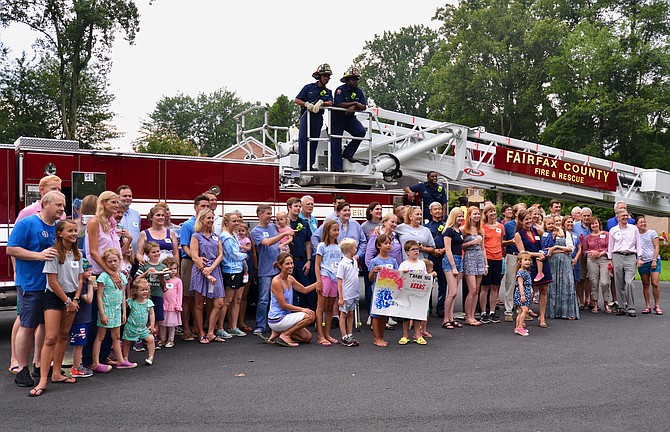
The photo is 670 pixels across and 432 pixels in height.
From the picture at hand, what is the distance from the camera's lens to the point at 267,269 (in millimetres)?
9156

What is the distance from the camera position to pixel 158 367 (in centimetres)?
707

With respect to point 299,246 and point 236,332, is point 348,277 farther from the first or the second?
point 236,332

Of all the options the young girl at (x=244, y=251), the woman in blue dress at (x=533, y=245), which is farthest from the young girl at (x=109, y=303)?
the woman in blue dress at (x=533, y=245)

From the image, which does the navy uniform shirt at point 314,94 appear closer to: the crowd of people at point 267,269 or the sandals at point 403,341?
the crowd of people at point 267,269

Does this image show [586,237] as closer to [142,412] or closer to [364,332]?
[364,332]

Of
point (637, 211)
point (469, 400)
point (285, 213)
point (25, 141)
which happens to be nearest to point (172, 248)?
point (285, 213)

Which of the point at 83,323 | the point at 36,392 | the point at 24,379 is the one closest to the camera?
the point at 36,392

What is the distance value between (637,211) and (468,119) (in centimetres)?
3127

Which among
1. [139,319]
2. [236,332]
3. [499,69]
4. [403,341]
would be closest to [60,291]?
[139,319]

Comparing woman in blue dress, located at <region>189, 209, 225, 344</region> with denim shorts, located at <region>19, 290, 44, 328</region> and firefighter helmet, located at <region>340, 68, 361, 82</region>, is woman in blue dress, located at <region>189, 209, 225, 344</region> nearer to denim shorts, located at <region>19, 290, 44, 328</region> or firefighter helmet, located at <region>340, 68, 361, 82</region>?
denim shorts, located at <region>19, 290, 44, 328</region>

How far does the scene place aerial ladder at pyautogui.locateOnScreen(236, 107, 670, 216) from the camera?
1093cm

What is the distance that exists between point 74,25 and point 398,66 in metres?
48.1

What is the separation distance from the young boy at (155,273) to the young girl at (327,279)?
1919mm

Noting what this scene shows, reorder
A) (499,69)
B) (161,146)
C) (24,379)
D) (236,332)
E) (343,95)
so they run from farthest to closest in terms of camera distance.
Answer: (161,146)
(499,69)
(343,95)
(236,332)
(24,379)
